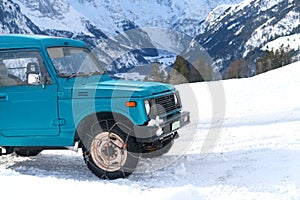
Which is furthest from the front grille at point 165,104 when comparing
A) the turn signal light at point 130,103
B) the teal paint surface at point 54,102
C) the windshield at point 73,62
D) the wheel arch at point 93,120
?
the windshield at point 73,62

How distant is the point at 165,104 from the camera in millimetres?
6629

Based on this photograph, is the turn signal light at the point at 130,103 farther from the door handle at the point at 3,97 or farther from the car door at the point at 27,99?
the door handle at the point at 3,97

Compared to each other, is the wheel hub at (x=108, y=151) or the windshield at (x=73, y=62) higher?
the windshield at (x=73, y=62)

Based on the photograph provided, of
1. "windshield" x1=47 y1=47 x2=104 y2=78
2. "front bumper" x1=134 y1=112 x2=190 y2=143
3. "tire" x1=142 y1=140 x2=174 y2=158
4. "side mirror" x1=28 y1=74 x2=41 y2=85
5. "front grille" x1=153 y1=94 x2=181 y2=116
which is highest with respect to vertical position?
"windshield" x1=47 y1=47 x2=104 y2=78

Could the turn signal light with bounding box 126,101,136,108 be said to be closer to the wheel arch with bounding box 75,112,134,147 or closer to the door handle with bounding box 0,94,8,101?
the wheel arch with bounding box 75,112,134,147

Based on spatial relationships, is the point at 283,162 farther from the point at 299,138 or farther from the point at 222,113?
the point at 222,113

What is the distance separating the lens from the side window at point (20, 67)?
21.6 ft

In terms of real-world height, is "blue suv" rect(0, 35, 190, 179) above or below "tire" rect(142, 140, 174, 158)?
above

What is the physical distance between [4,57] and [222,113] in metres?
7.37

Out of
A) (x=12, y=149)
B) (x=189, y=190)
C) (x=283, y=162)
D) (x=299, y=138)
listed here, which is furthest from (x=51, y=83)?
(x=299, y=138)

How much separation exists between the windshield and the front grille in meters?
1.44

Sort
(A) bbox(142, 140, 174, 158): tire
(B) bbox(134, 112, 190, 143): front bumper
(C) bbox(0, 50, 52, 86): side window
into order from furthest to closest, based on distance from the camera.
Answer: (A) bbox(142, 140, 174, 158): tire
(C) bbox(0, 50, 52, 86): side window
(B) bbox(134, 112, 190, 143): front bumper

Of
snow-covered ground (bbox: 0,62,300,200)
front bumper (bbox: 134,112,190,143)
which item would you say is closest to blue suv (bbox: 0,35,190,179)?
front bumper (bbox: 134,112,190,143)

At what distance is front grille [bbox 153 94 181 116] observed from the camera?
20.8 ft
